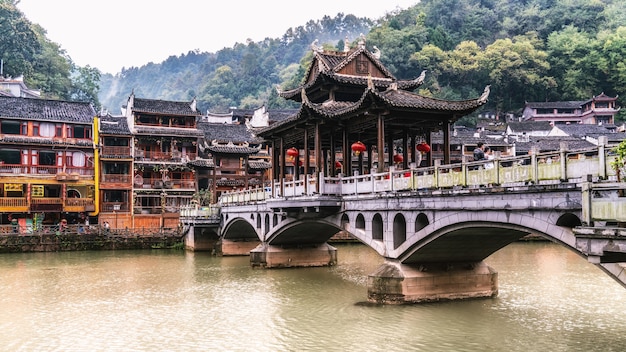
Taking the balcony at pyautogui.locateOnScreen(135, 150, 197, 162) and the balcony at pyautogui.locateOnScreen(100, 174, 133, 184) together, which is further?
the balcony at pyautogui.locateOnScreen(135, 150, 197, 162)

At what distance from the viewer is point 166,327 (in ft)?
65.7

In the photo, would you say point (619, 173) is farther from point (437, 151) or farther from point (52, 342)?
point (437, 151)

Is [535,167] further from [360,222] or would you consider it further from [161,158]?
[161,158]

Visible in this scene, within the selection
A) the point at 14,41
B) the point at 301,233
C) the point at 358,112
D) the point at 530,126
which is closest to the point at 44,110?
the point at 301,233

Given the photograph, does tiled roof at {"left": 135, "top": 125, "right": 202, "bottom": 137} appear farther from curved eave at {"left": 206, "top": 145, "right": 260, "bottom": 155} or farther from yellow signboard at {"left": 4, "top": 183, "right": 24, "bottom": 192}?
yellow signboard at {"left": 4, "top": 183, "right": 24, "bottom": 192}

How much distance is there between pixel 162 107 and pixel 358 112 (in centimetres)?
4107

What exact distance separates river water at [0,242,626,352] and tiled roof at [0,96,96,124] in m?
21.9

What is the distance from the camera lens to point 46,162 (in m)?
52.8

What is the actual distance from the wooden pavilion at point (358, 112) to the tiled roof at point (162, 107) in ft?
89.2

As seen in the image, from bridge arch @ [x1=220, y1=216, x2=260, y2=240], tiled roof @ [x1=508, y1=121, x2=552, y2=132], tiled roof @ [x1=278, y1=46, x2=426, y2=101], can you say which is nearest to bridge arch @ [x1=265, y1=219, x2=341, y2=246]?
bridge arch @ [x1=220, y1=216, x2=260, y2=240]

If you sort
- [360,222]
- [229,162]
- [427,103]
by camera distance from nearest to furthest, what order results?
1. [427,103]
2. [360,222]
3. [229,162]

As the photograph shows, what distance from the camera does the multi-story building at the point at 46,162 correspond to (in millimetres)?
50844

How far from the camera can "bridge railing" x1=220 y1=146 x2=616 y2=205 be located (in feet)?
43.2

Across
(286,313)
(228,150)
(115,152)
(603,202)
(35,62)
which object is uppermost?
(35,62)
